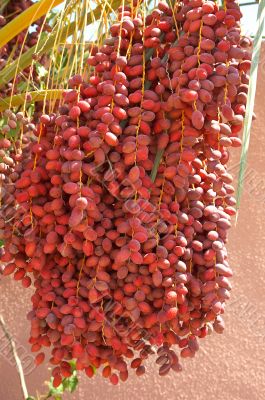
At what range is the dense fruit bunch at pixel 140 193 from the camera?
78 centimetres

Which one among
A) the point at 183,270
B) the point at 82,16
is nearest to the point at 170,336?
the point at 183,270

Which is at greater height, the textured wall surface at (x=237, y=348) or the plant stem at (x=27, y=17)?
the plant stem at (x=27, y=17)

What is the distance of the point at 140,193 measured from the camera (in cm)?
77

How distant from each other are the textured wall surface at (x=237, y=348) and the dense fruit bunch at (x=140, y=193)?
1088 mm

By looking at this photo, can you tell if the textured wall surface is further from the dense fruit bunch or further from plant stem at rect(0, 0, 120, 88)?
the dense fruit bunch

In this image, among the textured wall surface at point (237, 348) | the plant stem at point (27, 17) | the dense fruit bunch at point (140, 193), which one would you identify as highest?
the plant stem at point (27, 17)

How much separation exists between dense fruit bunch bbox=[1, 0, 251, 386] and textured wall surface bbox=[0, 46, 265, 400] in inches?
42.8

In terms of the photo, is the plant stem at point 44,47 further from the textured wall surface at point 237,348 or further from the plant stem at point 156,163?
the textured wall surface at point 237,348

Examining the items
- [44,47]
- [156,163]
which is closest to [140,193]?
[156,163]

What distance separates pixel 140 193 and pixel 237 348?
127 cm

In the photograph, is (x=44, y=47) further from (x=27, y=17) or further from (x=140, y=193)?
(x=140, y=193)

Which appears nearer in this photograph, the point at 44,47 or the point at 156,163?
the point at 156,163

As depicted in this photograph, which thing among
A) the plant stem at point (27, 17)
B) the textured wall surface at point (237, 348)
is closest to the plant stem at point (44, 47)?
the plant stem at point (27, 17)

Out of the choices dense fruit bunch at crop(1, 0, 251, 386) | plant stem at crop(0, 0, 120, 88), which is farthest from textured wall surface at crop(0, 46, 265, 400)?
dense fruit bunch at crop(1, 0, 251, 386)
